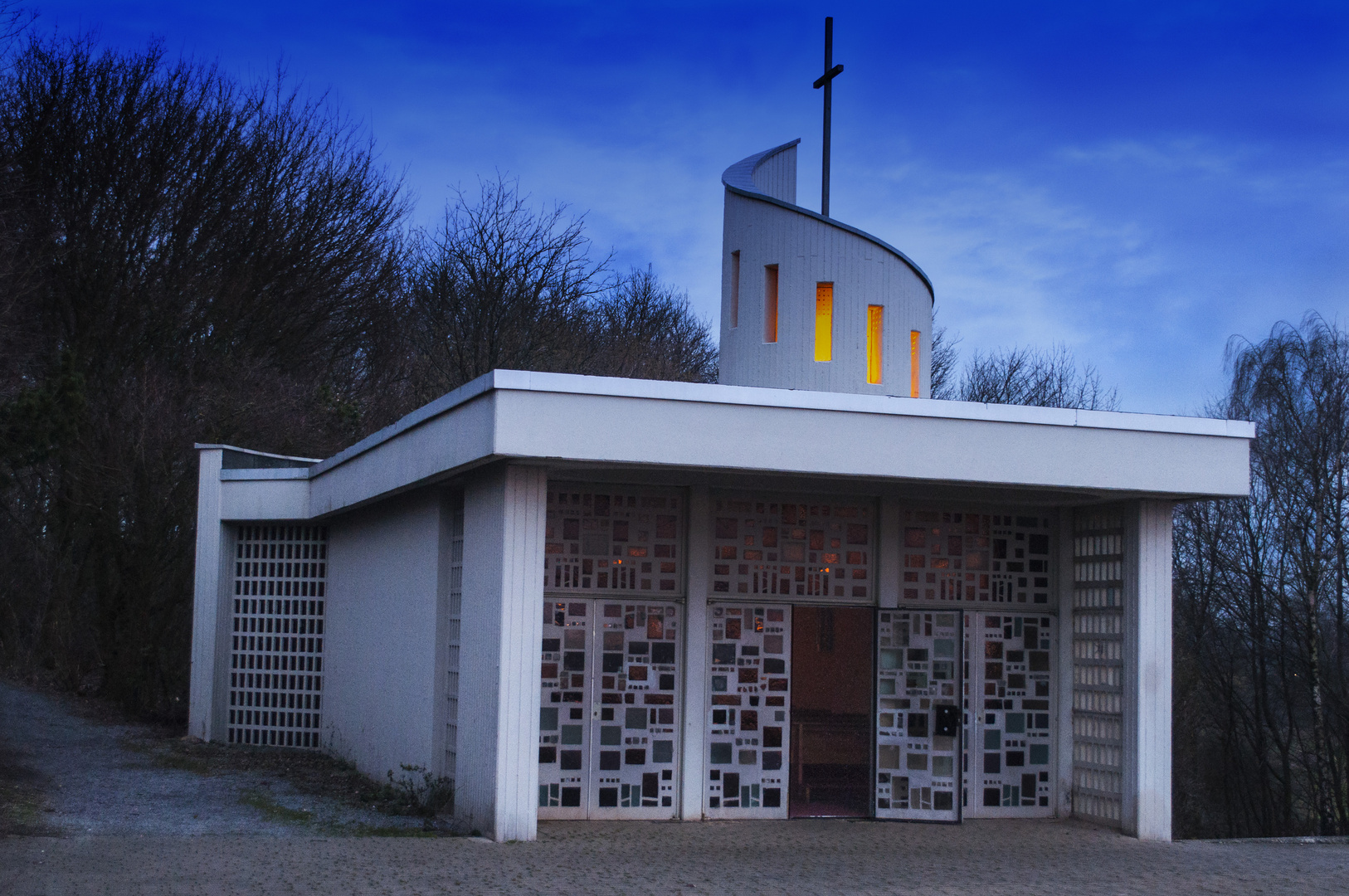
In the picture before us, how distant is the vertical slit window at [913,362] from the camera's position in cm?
1250

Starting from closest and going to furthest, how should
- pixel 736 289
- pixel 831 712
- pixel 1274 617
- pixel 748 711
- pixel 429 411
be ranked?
1. pixel 429 411
2. pixel 748 711
3. pixel 831 712
4. pixel 736 289
5. pixel 1274 617

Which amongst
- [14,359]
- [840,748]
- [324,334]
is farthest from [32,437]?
[324,334]

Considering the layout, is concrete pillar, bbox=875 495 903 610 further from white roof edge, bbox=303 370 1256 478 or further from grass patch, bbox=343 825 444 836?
grass patch, bbox=343 825 444 836

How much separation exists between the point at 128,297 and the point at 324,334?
474 centimetres

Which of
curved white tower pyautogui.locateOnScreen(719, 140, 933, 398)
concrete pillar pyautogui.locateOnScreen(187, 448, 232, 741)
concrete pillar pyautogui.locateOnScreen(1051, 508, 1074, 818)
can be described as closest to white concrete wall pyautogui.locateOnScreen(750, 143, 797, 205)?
curved white tower pyautogui.locateOnScreen(719, 140, 933, 398)

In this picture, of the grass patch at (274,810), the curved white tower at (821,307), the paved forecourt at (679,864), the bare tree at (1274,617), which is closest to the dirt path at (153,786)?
the grass patch at (274,810)

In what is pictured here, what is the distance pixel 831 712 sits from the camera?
39.2 feet

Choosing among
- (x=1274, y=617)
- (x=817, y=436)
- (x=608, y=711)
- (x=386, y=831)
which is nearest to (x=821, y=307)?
(x=817, y=436)

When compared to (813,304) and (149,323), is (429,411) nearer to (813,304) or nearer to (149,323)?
(813,304)

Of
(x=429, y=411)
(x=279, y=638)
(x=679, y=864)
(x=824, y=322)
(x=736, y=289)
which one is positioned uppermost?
(x=736, y=289)

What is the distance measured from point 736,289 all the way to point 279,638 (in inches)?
312

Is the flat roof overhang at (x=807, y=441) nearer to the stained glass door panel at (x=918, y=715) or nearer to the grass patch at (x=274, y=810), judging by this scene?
the stained glass door panel at (x=918, y=715)

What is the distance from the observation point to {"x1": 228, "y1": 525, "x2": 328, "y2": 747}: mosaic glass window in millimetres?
16438

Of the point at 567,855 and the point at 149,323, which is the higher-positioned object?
the point at 149,323
